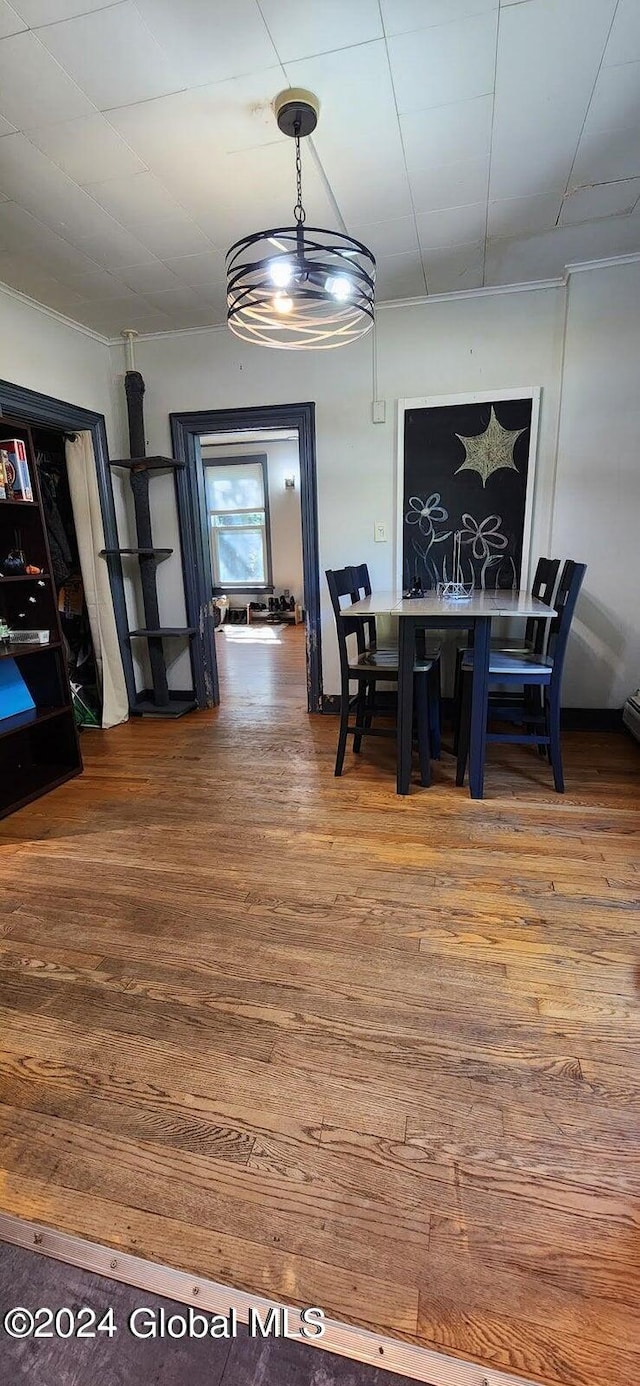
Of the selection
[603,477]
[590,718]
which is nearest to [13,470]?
[603,477]

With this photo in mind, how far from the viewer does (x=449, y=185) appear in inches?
91.4

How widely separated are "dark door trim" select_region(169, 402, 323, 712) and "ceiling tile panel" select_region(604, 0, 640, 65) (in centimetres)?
215

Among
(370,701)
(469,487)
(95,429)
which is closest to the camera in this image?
(370,701)

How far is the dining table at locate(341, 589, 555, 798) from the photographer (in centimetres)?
238

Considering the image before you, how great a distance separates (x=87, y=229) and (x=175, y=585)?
6.83 ft

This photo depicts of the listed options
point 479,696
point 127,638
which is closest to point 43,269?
point 127,638

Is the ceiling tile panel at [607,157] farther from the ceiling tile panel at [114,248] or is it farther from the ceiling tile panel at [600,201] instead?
the ceiling tile panel at [114,248]

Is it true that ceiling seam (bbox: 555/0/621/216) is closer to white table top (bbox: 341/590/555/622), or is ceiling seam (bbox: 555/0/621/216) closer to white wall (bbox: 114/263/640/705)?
white wall (bbox: 114/263/640/705)

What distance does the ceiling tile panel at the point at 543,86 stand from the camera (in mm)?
1608

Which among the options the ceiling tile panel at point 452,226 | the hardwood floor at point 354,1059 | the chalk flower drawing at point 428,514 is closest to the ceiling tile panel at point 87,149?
the ceiling tile panel at point 452,226

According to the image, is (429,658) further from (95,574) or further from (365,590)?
(95,574)

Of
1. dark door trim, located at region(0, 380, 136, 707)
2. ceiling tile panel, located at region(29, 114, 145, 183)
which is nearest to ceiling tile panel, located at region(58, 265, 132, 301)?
dark door trim, located at region(0, 380, 136, 707)

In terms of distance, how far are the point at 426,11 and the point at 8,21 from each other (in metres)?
1.18

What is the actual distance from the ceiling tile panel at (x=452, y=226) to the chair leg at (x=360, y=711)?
2.23 m
